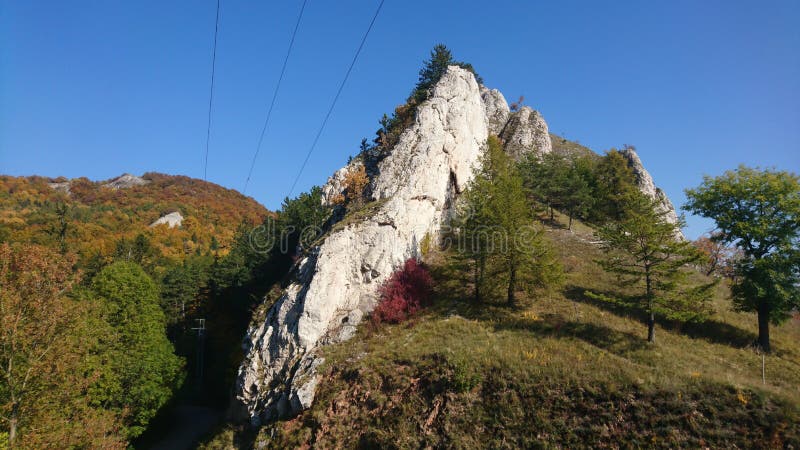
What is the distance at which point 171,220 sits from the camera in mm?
109688

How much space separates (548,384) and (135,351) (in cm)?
3070

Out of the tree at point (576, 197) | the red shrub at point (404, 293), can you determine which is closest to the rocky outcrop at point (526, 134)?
the tree at point (576, 197)

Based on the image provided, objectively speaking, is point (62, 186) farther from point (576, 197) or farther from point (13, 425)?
point (576, 197)

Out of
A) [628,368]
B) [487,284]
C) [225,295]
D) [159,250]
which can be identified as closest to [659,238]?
[628,368]

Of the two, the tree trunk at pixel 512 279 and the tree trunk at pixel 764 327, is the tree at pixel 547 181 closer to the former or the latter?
the tree trunk at pixel 512 279

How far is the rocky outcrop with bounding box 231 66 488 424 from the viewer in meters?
23.5

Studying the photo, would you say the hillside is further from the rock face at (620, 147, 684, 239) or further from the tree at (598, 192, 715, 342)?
the rock face at (620, 147, 684, 239)

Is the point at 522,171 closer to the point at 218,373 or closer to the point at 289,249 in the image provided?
the point at 289,249

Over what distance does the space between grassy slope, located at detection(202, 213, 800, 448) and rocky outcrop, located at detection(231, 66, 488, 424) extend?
168cm

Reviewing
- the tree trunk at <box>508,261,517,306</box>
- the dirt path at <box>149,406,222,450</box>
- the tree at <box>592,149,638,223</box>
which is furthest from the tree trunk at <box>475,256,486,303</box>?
the tree at <box>592,149,638,223</box>

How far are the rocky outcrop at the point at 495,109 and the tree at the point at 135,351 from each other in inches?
2373

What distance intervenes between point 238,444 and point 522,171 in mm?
39952

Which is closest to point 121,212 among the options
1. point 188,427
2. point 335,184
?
point 335,184

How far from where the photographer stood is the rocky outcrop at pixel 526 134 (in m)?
62.0
